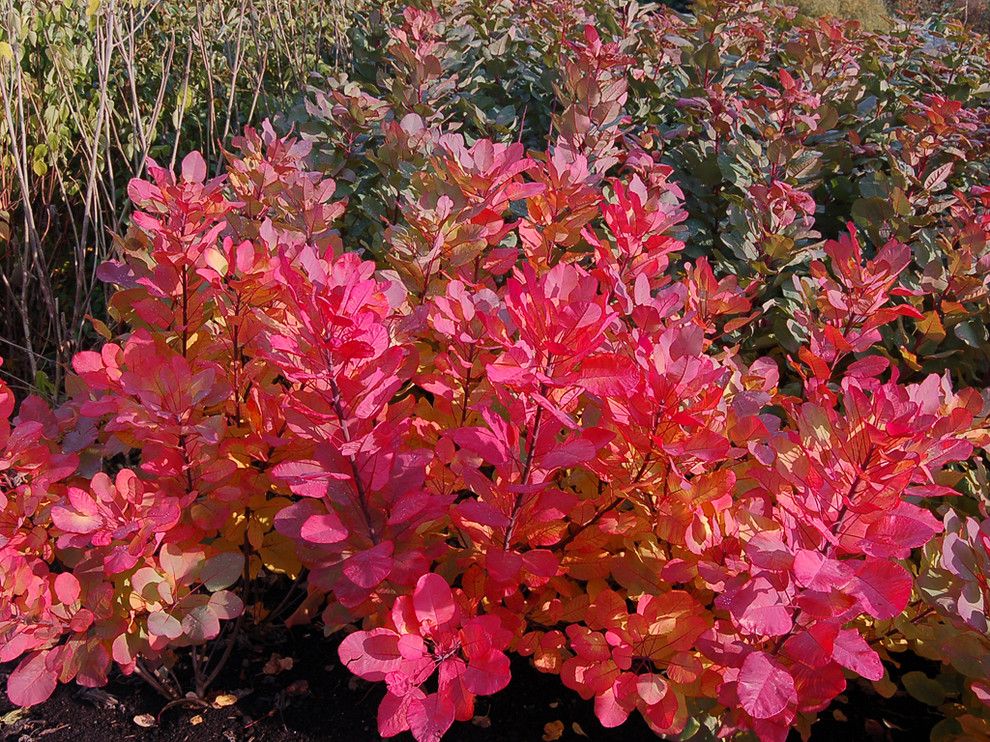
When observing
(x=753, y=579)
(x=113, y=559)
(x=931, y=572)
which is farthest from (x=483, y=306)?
(x=931, y=572)

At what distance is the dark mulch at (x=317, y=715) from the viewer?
58.6 inches

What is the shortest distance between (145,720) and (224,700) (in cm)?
15

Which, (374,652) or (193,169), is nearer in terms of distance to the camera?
(374,652)

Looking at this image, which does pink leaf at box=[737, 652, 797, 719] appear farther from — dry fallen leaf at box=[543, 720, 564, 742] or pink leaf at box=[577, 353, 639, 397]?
dry fallen leaf at box=[543, 720, 564, 742]

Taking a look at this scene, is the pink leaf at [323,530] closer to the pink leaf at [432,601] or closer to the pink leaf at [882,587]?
the pink leaf at [432,601]

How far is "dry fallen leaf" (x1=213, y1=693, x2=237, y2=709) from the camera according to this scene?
1550 millimetres

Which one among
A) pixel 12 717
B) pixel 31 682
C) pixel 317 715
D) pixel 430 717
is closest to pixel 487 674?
pixel 430 717

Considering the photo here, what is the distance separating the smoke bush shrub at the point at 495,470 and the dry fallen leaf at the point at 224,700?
0.21ft

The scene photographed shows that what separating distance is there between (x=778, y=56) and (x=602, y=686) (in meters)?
3.44

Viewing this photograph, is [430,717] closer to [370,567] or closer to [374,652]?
[374,652]

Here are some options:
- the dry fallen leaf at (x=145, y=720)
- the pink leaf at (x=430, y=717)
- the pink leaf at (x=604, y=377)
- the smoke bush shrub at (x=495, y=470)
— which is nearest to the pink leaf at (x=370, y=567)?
the smoke bush shrub at (x=495, y=470)

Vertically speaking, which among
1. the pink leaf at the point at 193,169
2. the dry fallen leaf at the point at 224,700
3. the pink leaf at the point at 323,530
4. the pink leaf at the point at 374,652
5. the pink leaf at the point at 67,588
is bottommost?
the dry fallen leaf at the point at 224,700

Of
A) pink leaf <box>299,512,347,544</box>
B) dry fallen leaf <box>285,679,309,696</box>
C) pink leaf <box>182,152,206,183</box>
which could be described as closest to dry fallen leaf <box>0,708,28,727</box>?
dry fallen leaf <box>285,679,309,696</box>

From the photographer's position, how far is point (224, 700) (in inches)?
61.3
